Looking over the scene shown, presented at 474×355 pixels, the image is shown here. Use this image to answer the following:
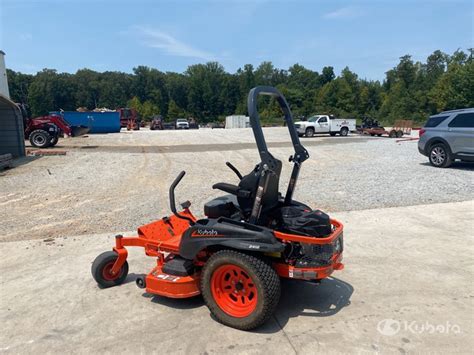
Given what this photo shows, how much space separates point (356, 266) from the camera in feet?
16.6

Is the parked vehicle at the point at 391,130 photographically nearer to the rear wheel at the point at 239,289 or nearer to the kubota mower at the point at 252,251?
the kubota mower at the point at 252,251

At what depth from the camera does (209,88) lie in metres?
111

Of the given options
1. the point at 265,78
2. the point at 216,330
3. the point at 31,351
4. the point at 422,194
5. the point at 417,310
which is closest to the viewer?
the point at 31,351

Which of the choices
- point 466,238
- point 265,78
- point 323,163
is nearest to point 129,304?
point 466,238

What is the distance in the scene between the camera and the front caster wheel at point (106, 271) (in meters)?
4.45

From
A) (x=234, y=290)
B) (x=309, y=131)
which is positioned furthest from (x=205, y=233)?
(x=309, y=131)

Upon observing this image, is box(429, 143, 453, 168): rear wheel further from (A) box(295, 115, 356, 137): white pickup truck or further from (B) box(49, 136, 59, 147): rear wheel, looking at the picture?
(B) box(49, 136, 59, 147): rear wheel

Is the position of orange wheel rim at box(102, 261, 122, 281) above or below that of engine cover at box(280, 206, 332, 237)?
below

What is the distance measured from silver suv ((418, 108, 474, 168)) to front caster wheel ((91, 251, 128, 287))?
11.2 metres

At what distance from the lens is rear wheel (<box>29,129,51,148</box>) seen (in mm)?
18953

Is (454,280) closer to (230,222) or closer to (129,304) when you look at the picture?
(230,222)

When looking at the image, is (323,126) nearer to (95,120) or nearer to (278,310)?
(95,120)

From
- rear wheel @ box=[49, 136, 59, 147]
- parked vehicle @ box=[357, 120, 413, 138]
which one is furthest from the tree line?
rear wheel @ box=[49, 136, 59, 147]

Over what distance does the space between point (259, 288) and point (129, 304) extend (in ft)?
5.10
